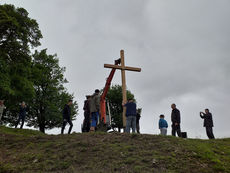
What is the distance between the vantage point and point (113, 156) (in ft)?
23.0

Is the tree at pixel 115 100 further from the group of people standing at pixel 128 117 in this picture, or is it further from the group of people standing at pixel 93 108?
the group of people standing at pixel 93 108

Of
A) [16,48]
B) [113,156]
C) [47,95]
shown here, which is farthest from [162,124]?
[47,95]

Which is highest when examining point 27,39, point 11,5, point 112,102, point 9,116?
point 11,5

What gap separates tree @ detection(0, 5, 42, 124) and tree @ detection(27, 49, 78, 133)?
437 cm

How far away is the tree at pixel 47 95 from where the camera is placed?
1073 inches

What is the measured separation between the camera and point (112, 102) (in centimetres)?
3688

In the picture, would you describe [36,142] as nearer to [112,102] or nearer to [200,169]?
[200,169]

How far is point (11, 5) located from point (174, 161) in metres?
20.3

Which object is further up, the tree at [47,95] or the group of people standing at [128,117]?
the tree at [47,95]

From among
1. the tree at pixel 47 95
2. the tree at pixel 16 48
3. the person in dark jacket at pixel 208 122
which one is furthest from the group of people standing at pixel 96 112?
the tree at pixel 47 95

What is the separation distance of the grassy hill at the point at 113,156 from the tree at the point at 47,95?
18.2m

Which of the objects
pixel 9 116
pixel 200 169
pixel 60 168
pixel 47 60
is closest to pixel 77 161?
pixel 60 168

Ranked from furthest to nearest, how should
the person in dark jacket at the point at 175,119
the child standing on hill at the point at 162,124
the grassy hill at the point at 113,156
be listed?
the child standing on hill at the point at 162,124 < the person in dark jacket at the point at 175,119 < the grassy hill at the point at 113,156

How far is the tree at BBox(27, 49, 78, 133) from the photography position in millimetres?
27266
